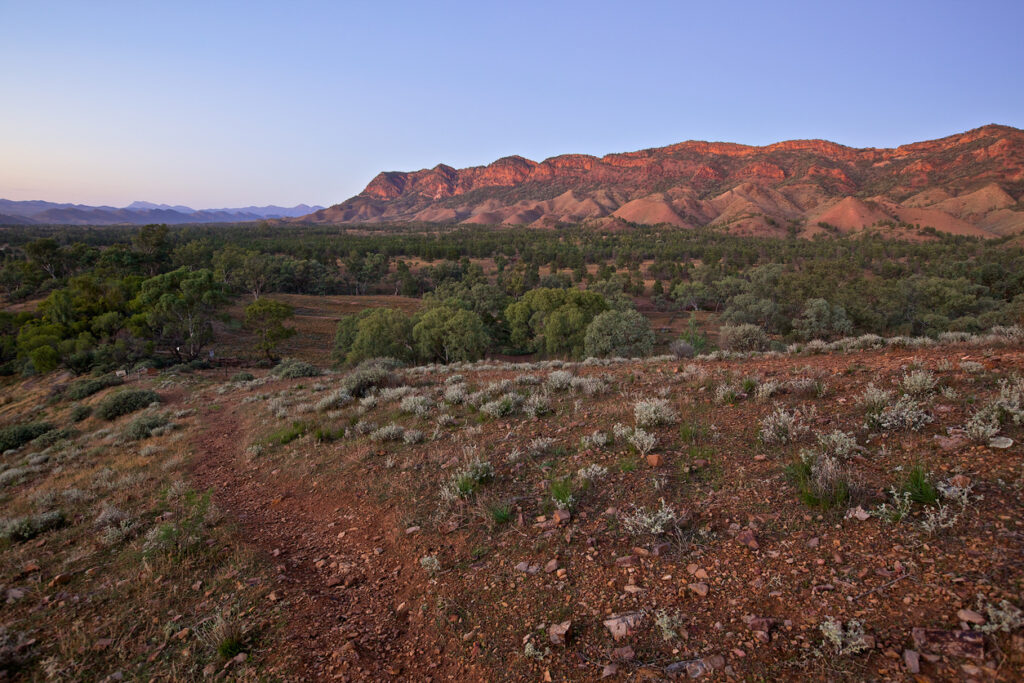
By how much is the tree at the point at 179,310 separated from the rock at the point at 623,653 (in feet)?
124

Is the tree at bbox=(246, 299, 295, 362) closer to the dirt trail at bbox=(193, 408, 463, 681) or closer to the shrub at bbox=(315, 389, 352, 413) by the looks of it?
the shrub at bbox=(315, 389, 352, 413)

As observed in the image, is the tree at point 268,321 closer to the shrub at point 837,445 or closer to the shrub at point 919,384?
the shrub at point 837,445

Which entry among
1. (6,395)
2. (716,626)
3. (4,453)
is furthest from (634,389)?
(6,395)

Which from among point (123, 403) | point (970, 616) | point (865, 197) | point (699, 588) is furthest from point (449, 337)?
point (865, 197)

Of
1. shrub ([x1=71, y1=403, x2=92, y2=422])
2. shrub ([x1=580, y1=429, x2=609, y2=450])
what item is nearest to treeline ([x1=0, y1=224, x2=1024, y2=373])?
shrub ([x1=71, y1=403, x2=92, y2=422])

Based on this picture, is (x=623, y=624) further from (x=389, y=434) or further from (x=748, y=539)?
(x=389, y=434)

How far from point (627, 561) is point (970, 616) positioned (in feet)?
7.33

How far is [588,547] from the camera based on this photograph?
4320mm

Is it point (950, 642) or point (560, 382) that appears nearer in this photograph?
point (950, 642)

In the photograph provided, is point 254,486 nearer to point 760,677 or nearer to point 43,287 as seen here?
point 760,677

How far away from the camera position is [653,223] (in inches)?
6009

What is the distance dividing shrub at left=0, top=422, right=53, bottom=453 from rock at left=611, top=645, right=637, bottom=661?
21044mm

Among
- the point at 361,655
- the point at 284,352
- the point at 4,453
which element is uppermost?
the point at 361,655

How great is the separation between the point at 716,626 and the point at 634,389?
5.74 metres
